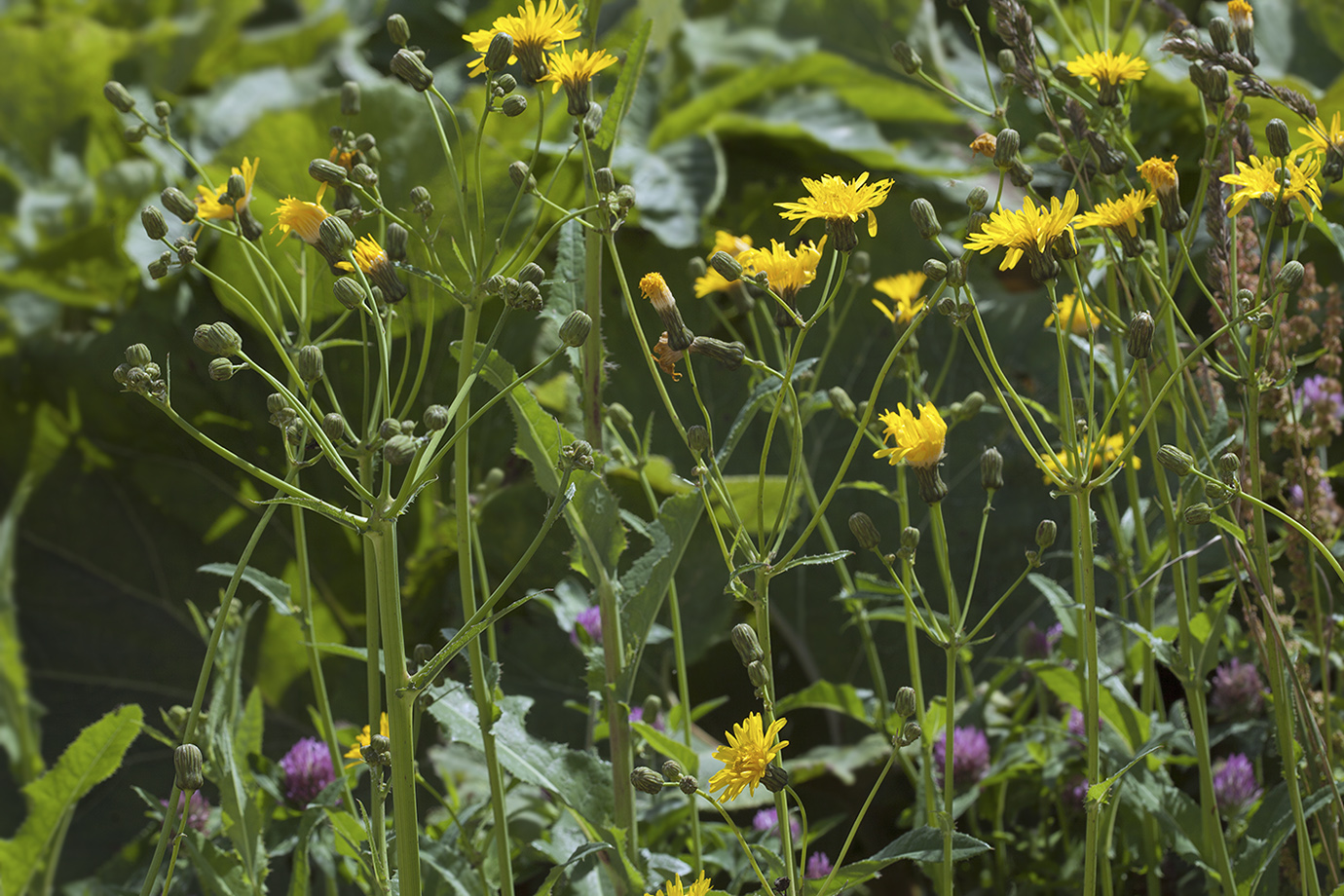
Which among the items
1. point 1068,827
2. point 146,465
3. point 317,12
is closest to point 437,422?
point 1068,827

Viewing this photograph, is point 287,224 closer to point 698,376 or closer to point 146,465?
point 698,376

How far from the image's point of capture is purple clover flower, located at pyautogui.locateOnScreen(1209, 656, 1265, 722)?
29.3 inches

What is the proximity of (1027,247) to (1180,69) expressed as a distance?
84cm

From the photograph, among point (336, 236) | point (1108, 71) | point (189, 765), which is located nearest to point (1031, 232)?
point (1108, 71)

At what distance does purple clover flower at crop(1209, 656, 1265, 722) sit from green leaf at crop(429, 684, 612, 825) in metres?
0.45

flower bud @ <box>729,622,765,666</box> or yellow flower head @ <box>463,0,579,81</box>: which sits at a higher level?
yellow flower head @ <box>463,0,579,81</box>

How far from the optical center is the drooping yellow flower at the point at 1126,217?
46cm

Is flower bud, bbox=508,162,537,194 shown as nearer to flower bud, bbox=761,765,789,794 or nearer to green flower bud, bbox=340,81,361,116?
green flower bud, bbox=340,81,361,116

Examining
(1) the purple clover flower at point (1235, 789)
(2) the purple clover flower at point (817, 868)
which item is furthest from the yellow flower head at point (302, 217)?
(1) the purple clover flower at point (1235, 789)

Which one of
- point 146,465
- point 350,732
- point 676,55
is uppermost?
point 676,55

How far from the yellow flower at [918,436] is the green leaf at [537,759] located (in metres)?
0.23

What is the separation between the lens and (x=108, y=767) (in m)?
0.61

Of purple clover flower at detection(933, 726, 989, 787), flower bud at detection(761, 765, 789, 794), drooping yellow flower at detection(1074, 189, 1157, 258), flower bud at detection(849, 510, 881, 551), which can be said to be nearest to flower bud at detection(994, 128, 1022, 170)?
drooping yellow flower at detection(1074, 189, 1157, 258)

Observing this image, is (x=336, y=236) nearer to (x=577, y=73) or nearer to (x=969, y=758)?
(x=577, y=73)
